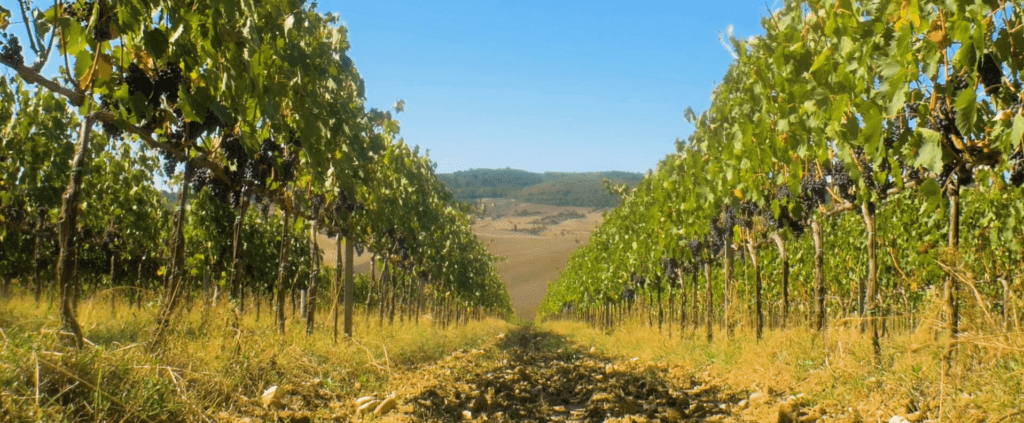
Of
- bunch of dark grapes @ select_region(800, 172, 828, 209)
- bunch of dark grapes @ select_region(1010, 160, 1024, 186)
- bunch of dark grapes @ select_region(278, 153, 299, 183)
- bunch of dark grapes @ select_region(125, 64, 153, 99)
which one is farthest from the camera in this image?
bunch of dark grapes @ select_region(278, 153, 299, 183)

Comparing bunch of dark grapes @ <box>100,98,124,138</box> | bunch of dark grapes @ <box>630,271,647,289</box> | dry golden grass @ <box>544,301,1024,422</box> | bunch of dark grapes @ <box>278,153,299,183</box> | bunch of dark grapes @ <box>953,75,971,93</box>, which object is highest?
bunch of dark grapes @ <box>953,75,971,93</box>

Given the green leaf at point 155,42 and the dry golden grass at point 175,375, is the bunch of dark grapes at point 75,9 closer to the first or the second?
the green leaf at point 155,42

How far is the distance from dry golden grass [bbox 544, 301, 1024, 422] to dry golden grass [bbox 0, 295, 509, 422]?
149 inches

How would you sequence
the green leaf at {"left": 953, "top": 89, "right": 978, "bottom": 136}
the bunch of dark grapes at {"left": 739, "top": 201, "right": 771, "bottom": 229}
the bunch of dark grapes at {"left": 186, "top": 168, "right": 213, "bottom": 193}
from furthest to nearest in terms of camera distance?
the bunch of dark grapes at {"left": 739, "top": 201, "right": 771, "bottom": 229} < the bunch of dark grapes at {"left": 186, "top": 168, "right": 213, "bottom": 193} < the green leaf at {"left": 953, "top": 89, "right": 978, "bottom": 136}

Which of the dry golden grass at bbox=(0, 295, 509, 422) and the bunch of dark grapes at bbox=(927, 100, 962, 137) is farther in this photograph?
the bunch of dark grapes at bbox=(927, 100, 962, 137)

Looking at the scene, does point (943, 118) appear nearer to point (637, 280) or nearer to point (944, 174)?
point (944, 174)

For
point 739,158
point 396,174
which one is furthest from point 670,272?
point 739,158

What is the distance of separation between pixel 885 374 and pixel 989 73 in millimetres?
2815

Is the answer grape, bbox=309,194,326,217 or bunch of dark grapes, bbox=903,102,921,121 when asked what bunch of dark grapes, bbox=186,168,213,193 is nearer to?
grape, bbox=309,194,326,217

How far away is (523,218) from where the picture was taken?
172000 mm

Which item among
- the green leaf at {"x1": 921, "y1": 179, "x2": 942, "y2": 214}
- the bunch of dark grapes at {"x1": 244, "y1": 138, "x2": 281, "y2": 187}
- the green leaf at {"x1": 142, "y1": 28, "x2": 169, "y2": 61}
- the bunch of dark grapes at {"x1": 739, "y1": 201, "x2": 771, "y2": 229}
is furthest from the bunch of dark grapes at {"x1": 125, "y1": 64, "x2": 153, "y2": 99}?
the bunch of dark grapes at {"x1": 739, "y1": 201, "x2": 771, "y2": 229}

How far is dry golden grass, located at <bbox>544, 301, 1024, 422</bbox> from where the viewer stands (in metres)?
4.09

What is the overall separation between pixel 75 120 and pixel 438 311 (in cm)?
1872

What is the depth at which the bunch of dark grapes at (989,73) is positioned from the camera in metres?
3.68
